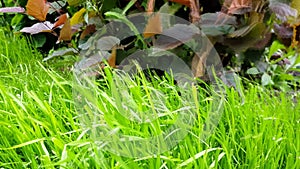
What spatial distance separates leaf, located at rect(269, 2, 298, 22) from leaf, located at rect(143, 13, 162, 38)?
39cm

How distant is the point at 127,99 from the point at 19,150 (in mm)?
346

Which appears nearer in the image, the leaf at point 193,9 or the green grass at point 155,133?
the green grass at point 155,133

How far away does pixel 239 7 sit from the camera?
1.58 m

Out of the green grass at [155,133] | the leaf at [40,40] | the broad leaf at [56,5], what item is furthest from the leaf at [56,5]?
the green grass at [155,133]

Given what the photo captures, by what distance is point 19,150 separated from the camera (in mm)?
1327

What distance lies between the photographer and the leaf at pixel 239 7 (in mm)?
1572

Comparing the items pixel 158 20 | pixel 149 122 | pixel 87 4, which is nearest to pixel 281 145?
pixel 149 122

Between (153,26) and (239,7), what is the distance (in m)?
0.30

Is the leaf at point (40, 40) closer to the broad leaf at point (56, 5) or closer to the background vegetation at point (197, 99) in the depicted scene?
the background vegetation at point (197, 99)

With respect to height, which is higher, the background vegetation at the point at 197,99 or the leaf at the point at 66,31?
the leaf at the point at 66,31

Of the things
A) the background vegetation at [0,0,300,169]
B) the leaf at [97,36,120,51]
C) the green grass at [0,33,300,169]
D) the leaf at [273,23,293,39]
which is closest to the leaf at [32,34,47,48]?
the background vegetation at [0,0,300,169]

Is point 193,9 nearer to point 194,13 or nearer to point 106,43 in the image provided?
point 194,13

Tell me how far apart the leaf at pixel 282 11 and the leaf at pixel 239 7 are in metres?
0.08

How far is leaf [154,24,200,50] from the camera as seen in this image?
1.59 meters
